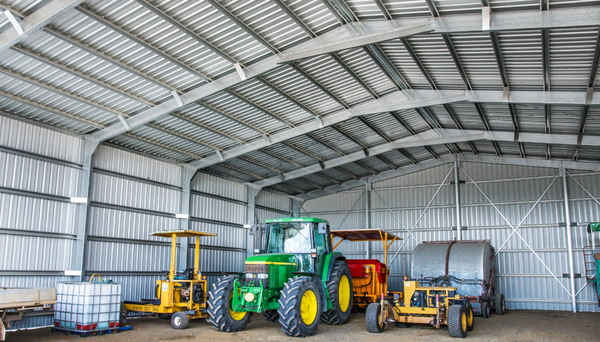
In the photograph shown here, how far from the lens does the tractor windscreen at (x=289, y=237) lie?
43.3 feet

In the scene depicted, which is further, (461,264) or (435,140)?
(435,140)

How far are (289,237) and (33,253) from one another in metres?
6.91

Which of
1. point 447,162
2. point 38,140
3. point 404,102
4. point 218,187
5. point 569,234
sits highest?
point 404,102

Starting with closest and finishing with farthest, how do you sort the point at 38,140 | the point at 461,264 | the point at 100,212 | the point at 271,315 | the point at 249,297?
the point at 249,297 < the point at 38,140 < the point at 271,315 < the point at 100,212 < the point at 461,264

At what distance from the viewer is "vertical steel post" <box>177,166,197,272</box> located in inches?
696

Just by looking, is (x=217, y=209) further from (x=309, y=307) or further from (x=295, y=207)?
(x=309, y=307)

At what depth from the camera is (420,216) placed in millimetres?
23375

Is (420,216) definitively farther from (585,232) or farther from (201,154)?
(201,154)

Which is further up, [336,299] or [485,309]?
[336,299]

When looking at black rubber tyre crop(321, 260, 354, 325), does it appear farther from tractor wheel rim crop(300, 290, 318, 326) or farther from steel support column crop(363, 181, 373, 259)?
steel support column crop(363, 181, 373, 259)

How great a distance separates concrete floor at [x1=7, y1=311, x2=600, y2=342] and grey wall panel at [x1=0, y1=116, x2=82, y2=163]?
4876 mm

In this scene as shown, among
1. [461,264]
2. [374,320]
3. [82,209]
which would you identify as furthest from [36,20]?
[461,264]

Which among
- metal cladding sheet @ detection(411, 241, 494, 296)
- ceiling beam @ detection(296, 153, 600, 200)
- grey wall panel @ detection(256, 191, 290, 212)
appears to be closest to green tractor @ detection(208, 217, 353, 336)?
metal cladding sheet @ detection(411, 241, 494, 296)

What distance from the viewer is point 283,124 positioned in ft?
55.8
